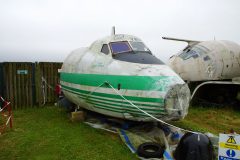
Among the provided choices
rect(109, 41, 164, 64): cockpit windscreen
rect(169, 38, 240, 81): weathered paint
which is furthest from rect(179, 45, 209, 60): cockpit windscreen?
rect(109, 41, 164, 64): cockpit windscreen

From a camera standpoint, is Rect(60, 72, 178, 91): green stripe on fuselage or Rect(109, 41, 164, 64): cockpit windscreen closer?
Rect(60, 72, 178, 91): green stripe on fuselage

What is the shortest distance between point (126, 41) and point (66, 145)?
4.58m

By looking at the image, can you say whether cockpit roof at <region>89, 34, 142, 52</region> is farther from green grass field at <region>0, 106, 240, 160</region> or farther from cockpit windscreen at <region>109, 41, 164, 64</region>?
green grass field at <region>0, 106, 240, 160</region>

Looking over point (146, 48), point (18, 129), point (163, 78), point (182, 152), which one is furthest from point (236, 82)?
point (18, 129)

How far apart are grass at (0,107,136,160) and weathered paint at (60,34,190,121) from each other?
102 cm

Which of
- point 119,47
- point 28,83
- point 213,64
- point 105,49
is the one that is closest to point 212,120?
point 213,64

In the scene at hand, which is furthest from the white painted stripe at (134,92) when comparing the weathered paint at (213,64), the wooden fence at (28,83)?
the weathered paint at (213,64)

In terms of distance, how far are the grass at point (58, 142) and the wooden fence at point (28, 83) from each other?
12.1 feet

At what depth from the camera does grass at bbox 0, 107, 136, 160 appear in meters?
8.79

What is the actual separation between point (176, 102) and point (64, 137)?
4105mm

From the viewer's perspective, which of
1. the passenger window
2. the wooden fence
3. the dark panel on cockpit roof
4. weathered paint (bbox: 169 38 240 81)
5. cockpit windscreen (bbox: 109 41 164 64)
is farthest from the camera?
weathered paint (bbox: 169 38 240 81)

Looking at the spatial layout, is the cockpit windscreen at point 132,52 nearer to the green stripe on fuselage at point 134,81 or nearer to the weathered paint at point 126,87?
the weathered paint at point 126,87

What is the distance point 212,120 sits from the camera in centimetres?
1397

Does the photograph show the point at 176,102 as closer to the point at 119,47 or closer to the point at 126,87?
the point at 126,87
